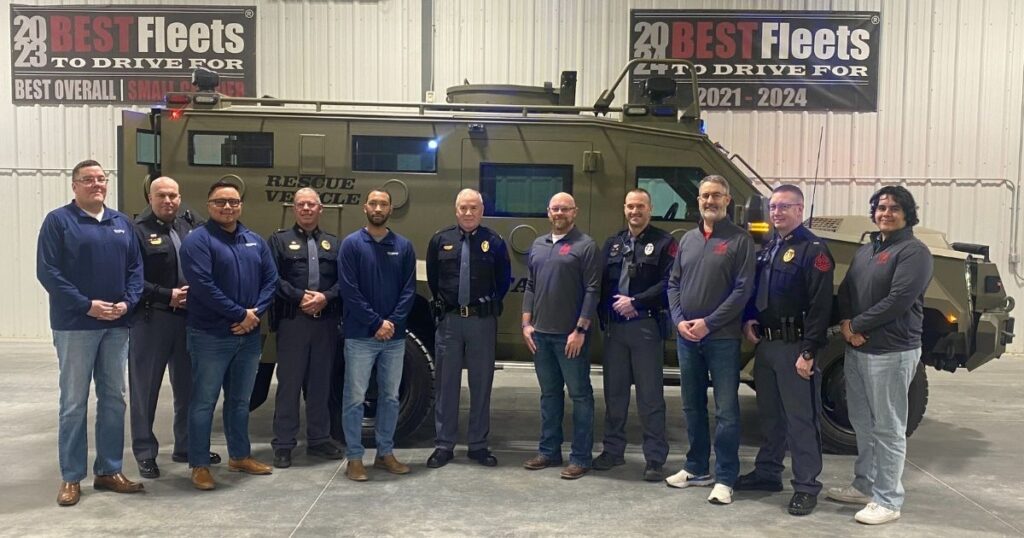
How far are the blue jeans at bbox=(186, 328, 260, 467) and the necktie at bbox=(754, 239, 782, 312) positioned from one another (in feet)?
10.2

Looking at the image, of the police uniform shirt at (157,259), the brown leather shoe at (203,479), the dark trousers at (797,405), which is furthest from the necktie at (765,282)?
the police uniform shirt at (157,259)

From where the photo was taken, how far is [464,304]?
497 centimetres

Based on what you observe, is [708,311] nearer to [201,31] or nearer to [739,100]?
[739,100]

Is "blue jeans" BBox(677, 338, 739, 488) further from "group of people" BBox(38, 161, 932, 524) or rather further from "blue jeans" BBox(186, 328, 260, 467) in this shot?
"blue jeans" BBox(186, 328, 260, 467)

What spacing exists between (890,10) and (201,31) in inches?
380

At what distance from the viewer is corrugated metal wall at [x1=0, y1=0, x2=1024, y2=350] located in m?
10.2

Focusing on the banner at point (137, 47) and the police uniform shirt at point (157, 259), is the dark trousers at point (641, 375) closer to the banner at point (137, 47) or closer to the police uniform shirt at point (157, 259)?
the police uniform shirt at point (157, 259)

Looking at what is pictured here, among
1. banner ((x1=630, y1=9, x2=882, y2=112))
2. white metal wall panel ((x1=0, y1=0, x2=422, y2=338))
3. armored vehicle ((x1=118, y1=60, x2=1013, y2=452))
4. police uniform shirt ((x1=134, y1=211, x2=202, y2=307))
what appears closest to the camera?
police uniform shirt ((x1=134, y1=211, x2=202, y2=307))

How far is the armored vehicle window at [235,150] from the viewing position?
5527mm

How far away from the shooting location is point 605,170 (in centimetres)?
549

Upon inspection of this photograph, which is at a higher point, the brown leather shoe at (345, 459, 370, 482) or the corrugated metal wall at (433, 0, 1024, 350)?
the corrugated metal wall at (433, 0, 1024, 350)

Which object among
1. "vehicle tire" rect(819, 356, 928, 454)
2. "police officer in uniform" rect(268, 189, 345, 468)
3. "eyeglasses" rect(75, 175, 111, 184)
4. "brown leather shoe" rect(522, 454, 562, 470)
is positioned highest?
"eyeglasses" rect(75, 175, 111, 184)

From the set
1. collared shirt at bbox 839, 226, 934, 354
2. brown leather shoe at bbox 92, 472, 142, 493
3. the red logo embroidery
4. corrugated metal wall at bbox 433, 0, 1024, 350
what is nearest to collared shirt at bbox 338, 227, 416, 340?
brown leather shoe at bbox 92, 472, 142, 493

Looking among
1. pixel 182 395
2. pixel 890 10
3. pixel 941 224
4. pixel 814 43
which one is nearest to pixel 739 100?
pixel 814 43
